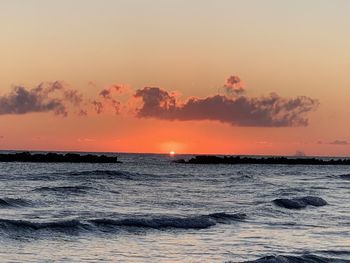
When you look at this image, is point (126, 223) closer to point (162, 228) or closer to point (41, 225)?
point (162, 228)

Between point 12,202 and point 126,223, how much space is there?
37.0ft

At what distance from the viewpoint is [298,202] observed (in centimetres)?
4525

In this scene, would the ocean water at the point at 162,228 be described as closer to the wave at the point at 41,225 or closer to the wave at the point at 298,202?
the wave at the point at 41,225

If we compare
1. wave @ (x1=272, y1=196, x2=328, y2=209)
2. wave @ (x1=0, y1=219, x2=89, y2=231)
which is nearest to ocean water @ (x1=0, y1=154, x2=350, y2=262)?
wave @ (x1=0, y1=219, x2=89, y2=231)

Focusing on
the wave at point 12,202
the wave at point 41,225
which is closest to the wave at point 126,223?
the wave at point 41,225

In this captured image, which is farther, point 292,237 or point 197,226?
point 197,226

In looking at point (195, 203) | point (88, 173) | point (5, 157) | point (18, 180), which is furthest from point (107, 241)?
point (5, 157)

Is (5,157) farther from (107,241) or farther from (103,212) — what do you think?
(107,241)

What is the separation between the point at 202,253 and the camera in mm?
24516

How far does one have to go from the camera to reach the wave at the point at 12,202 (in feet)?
130

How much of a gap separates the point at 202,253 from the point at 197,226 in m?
7.92

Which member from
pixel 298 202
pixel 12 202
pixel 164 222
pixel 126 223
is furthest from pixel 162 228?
pixel 298 202

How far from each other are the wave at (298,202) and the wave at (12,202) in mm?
14999

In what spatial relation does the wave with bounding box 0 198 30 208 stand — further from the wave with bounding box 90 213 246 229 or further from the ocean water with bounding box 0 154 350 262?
the wave with bounding box 90 213 246 229
